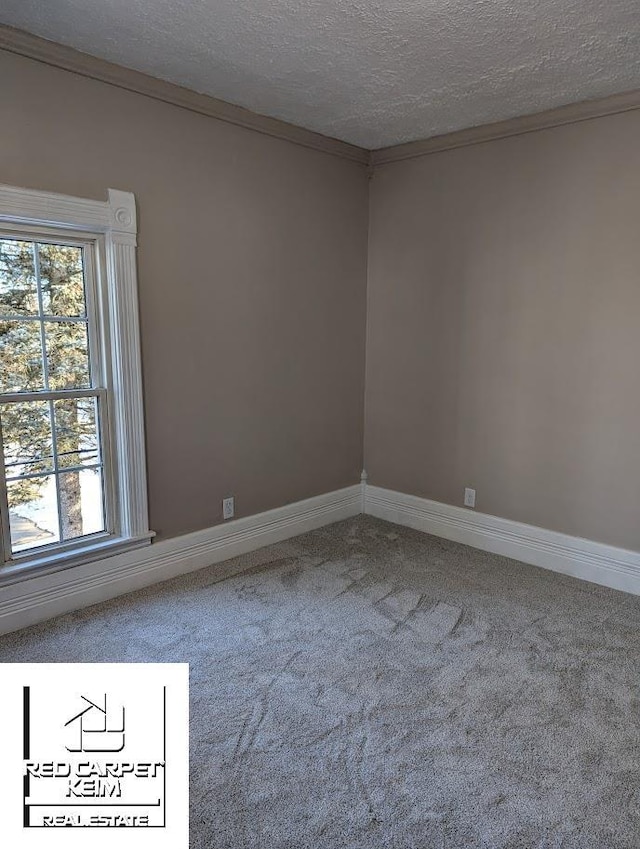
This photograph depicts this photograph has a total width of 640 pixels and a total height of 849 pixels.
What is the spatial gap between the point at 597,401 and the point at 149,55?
9.34ft

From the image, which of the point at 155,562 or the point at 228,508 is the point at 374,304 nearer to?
the point at 228,508

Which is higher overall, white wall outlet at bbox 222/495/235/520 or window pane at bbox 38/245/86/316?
window pane at bbox 38/245/86/316

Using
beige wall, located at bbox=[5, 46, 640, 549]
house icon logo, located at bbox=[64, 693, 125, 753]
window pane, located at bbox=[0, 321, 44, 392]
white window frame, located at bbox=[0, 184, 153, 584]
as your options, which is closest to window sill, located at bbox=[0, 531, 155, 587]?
white window frame, located at bbox=[0, 184, 153, 584]

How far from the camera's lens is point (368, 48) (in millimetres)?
2459

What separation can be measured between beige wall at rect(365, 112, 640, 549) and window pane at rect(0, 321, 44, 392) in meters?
2.34

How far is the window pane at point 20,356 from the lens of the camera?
258 centimetres

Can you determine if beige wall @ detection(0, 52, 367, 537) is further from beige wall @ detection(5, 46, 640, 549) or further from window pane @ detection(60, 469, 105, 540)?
window pane @ detection(60, 469, 105, 540)

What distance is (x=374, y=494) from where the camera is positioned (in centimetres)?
437

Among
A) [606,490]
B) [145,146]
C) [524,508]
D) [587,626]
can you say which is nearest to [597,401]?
[606,490]

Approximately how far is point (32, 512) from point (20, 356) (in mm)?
748

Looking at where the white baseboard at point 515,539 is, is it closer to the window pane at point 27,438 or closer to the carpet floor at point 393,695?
the carpet floor at point 393,695

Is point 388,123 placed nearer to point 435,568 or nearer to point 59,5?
point 59,5

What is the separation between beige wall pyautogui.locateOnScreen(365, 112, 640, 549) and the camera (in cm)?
310

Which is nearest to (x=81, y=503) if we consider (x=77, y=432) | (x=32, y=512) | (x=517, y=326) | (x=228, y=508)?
(x=32, y=512)
